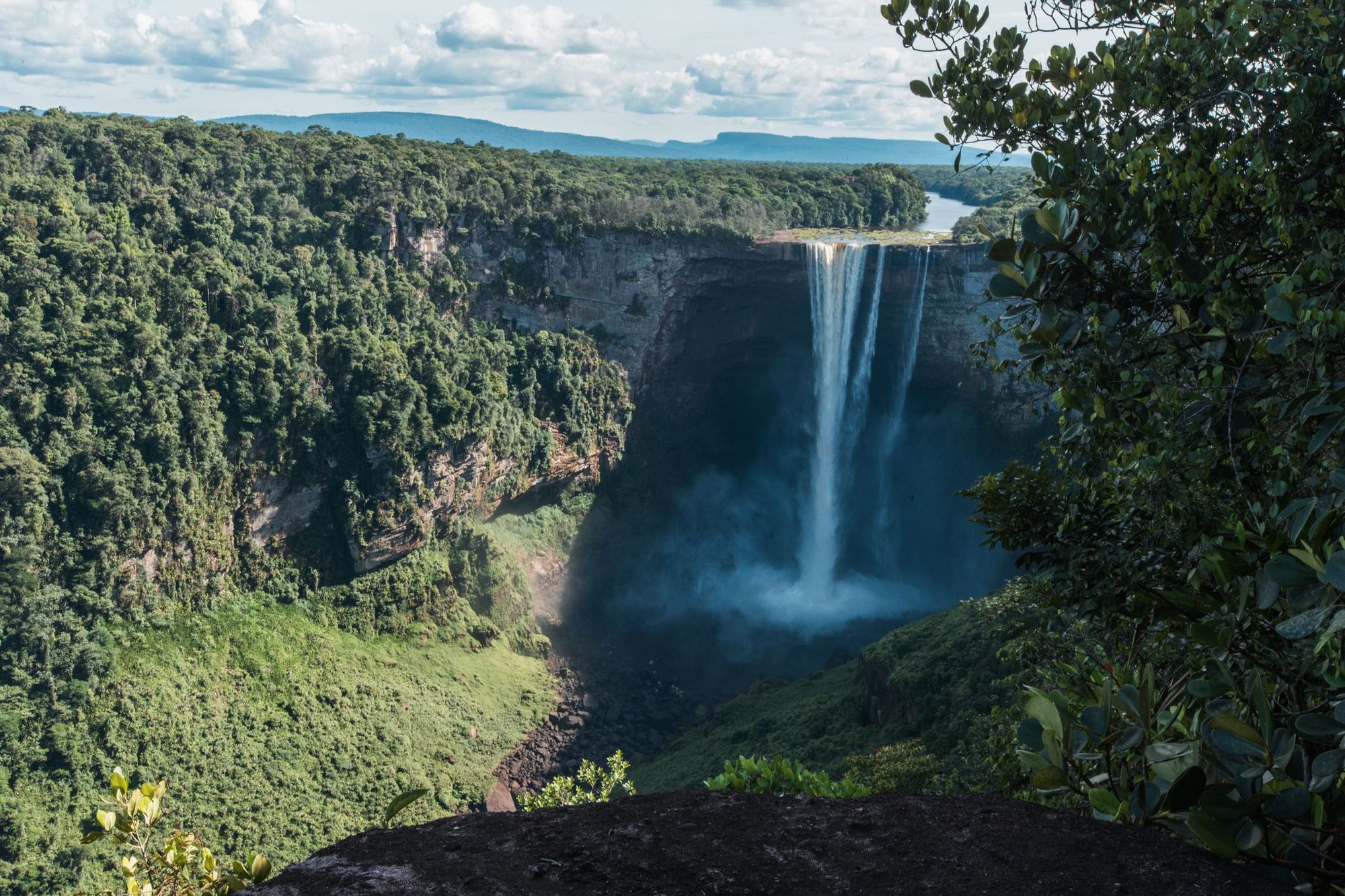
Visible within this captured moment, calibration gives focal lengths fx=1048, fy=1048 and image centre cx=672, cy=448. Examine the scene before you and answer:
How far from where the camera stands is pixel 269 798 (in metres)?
26.3

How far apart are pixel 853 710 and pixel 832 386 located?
51.0 ft

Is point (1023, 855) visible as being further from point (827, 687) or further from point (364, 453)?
point (364, 453)

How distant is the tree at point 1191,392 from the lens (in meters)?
3.14

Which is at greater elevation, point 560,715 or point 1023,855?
point 1023,855

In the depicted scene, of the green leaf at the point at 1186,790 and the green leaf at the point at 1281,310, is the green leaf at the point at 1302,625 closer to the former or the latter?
the green leaf at the point at 1186,790

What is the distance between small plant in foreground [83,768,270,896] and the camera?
14.1 ft

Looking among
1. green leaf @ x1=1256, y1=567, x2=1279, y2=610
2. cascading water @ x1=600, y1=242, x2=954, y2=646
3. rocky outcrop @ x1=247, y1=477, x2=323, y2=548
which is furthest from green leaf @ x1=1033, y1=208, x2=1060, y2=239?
cascading water @ x1=600, y1=242, x2=954, y2=646

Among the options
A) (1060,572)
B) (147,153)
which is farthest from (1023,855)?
(147,153)

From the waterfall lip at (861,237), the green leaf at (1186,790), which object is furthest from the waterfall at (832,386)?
the green leaf at (1186,790)

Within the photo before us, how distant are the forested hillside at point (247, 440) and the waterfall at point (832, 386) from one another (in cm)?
359

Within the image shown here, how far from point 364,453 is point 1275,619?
3118 centimetres

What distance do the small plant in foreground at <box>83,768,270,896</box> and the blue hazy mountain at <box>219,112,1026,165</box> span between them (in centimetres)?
10563

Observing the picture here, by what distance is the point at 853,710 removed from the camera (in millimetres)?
25844

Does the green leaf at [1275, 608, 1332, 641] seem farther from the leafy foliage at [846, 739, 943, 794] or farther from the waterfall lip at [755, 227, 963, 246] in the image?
the waterfall lip at [755, 227, 963, 246]
